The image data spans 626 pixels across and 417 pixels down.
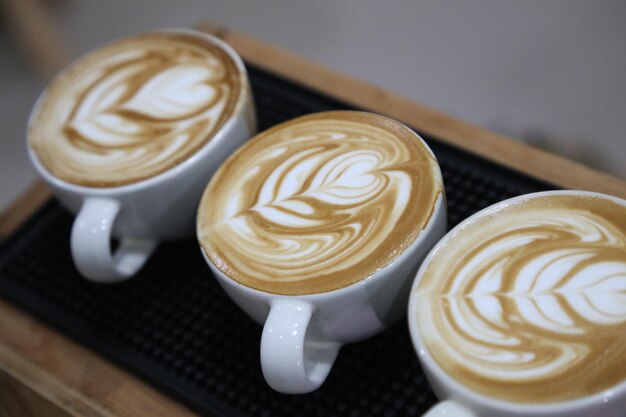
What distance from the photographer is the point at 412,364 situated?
0.82 meters

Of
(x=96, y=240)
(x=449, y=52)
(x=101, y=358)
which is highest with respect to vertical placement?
(x=96, y=240)

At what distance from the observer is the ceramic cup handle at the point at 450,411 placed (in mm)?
634

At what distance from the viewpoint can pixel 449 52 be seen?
2.00 meters

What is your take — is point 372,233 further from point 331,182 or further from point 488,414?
point 488,414

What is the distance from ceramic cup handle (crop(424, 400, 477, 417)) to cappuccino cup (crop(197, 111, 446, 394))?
133mm

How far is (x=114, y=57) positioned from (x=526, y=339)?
0.69 m

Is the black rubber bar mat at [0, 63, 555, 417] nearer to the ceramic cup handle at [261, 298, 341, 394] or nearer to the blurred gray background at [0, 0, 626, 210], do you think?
the ceramic cup handle at [261, 298, 341, 394]

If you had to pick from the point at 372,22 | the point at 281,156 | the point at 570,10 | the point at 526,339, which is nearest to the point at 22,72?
the point at 372,22

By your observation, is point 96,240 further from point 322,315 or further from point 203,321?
point 322,315

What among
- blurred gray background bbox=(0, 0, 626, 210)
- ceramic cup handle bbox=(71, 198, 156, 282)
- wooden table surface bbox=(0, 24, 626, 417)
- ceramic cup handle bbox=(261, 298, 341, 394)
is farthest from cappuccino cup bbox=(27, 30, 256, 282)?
blurred gray background bbox=(0, 0, 626, 210)

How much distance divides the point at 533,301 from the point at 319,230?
8.8 inches

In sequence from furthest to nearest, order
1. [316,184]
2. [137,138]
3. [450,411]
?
[137,138]
[316,184]
[450,411]

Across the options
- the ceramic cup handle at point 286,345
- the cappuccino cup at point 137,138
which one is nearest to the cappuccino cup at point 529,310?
the ceramic cup handle at point 286,345

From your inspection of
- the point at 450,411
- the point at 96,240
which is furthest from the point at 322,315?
the point at 96,240
